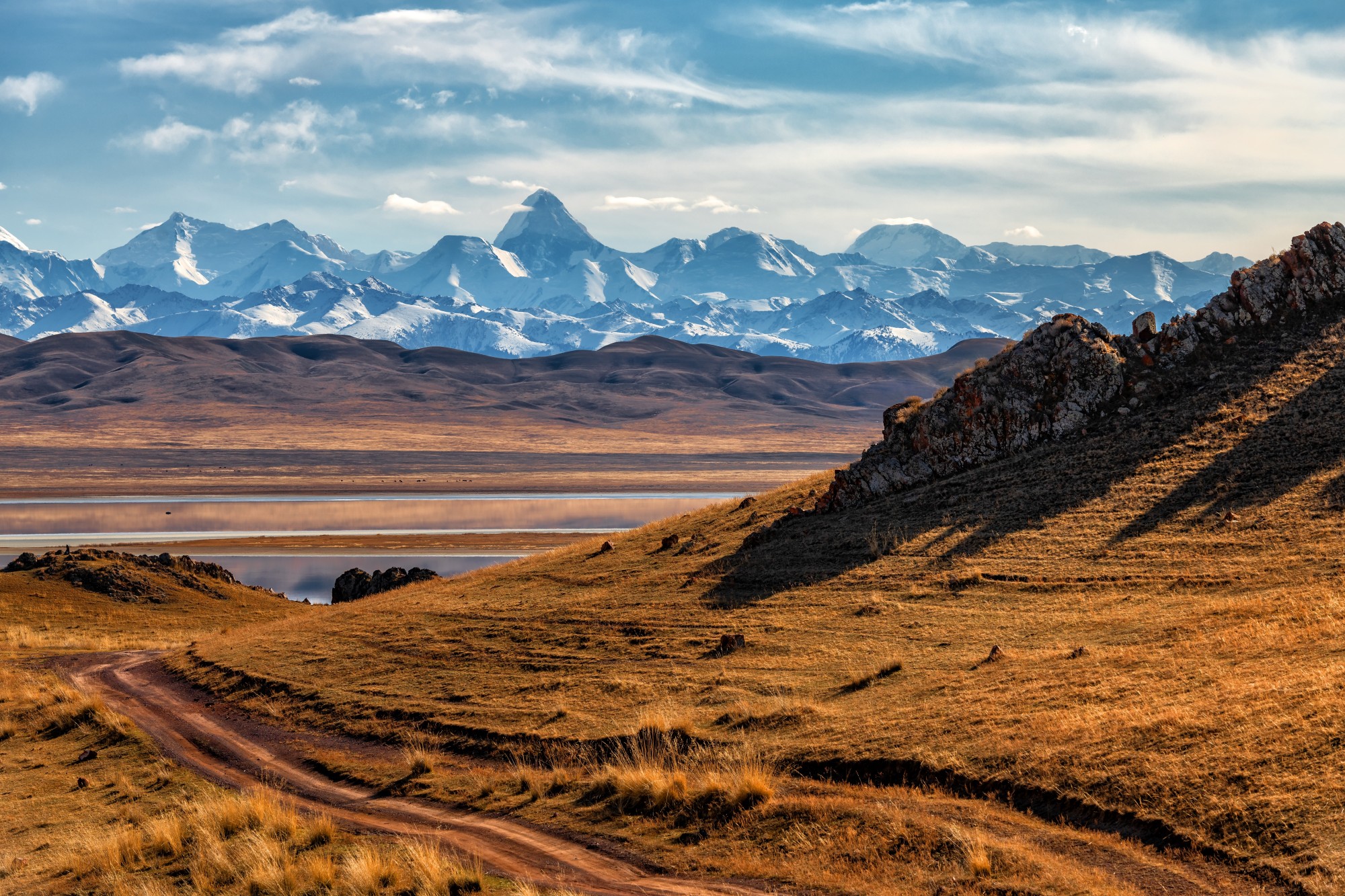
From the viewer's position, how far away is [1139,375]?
109 feet

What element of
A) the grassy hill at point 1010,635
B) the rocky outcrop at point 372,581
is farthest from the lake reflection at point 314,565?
the grassy hill at point 1010,635

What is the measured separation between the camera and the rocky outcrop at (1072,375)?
3288 centimetres

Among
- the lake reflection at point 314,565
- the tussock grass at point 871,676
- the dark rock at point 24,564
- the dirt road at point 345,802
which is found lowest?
the lake reflection at point 314,565

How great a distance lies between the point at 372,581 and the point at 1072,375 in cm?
3216

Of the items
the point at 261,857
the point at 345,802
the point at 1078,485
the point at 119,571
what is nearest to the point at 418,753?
the point at 345,802

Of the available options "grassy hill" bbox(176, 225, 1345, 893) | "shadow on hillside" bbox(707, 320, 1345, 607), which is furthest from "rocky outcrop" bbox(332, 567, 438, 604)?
"shadow on hillside" bbox(707, 320, 1345, 607)

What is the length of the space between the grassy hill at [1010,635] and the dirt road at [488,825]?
0.57m

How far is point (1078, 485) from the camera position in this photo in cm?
2911

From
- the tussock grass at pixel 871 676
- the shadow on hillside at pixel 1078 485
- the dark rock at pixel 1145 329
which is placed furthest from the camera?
the dark rock at pixel 1145 329

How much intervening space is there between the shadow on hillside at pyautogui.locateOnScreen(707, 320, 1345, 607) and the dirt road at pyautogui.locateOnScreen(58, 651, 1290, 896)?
440 inches

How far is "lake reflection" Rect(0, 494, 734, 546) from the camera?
86562mm

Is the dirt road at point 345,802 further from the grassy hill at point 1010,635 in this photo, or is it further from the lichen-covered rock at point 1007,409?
the lichen-covered rock at point 1007,409

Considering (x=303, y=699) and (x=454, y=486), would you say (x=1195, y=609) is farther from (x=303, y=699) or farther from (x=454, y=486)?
(x=454, y=486)

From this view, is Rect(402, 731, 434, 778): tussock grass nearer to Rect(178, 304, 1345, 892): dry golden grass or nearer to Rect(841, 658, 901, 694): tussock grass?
Rect(178, 304, 1345, 892): dry golden grass
